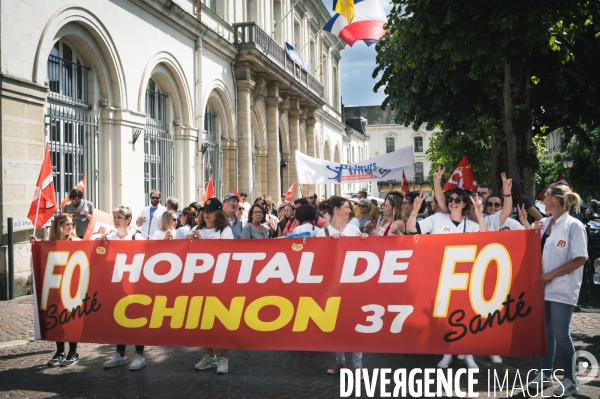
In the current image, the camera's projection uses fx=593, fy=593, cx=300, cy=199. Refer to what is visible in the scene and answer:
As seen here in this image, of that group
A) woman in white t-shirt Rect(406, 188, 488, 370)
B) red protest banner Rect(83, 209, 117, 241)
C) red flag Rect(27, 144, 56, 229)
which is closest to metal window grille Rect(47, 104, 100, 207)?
red flag Rect(27, 144, 56, 229)

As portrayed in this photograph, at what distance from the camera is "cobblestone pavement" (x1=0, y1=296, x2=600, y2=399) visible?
530 centimetres

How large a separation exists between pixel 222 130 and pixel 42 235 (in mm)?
10682

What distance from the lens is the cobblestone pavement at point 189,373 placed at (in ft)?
17.4

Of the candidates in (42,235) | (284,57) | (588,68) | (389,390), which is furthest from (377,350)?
(284,57)

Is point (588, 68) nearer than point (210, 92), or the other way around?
point (588, 68)

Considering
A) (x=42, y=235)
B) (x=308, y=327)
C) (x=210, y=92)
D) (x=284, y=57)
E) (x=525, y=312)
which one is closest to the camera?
(x=525, y=312)

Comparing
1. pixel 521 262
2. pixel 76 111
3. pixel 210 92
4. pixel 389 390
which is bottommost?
pixel 389 390

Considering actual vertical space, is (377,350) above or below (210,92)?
below

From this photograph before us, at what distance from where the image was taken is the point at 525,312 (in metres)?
5.09

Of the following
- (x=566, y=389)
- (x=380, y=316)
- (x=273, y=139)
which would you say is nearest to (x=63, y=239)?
(x=380, y=316)

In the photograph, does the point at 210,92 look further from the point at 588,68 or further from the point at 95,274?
the point at 95,274

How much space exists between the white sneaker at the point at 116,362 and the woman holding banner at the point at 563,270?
4210 mm

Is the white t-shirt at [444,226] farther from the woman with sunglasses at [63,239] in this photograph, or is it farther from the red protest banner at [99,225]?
the red protest banner at [99,225]

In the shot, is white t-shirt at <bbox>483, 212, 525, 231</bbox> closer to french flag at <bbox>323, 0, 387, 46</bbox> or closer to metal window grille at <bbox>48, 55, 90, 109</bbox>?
metal window grille at <bbox>48, 55, 90, 109</bbox>
